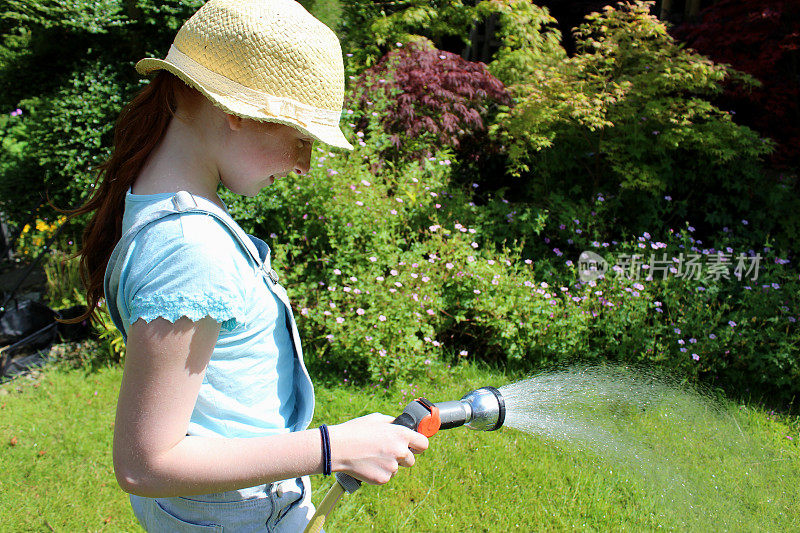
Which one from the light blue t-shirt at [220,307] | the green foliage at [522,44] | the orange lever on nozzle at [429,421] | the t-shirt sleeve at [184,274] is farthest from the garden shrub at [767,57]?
the t-shirt sleeve at [184,274]

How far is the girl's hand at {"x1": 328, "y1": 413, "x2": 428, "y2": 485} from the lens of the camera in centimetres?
104

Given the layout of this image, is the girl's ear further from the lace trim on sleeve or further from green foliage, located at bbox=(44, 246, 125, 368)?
green foliage, located at bbox=(44, 246, 125, 368)

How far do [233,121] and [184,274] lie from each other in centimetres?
31

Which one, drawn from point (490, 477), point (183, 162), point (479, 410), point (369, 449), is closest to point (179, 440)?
point (369, 449)

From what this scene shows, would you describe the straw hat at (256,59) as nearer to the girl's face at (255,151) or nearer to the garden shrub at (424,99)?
the girl's face at (255,151)

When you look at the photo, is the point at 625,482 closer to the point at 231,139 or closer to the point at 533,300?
the point at 533,300

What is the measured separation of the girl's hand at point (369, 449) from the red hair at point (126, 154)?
64cm

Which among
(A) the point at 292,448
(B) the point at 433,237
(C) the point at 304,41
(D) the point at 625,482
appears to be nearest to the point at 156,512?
(A) the point at 292,448

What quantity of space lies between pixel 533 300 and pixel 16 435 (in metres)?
3.40

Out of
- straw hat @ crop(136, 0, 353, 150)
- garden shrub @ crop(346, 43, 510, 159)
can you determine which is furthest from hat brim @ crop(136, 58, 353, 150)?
garden shrub @ crop(346, 43, 510, 159)

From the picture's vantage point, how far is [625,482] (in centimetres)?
310

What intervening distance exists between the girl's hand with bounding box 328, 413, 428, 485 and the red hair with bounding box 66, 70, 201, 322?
641 mm

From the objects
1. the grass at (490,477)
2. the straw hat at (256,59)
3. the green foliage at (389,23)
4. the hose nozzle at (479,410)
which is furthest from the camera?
the green foliage at (389,23)

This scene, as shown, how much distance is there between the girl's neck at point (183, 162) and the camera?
3.47ft
